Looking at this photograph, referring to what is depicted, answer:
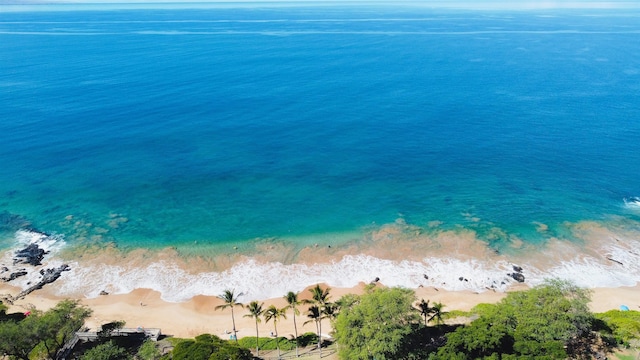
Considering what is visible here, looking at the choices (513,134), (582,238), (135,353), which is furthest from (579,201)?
(135,353)

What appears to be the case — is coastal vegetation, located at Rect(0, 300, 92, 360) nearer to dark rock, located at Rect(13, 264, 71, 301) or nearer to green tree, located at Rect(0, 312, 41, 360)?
green tree, located at Rect(0, 312, 41, 360)

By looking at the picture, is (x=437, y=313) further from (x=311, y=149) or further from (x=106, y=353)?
(x=311, y=149)

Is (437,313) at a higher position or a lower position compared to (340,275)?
→ lower

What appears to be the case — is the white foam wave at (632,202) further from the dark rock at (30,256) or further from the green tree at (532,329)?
the dark rock at (30,256)

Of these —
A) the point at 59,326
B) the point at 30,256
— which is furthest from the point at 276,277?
the point at 30,256

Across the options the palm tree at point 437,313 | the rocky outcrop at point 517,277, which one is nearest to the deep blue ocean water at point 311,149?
the rocky outcrop at point 517,277

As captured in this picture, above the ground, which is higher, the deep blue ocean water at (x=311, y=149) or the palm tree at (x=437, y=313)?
the deep blue ocean water at (x=311, y=149)

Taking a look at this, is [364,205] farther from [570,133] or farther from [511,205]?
[570,133]
